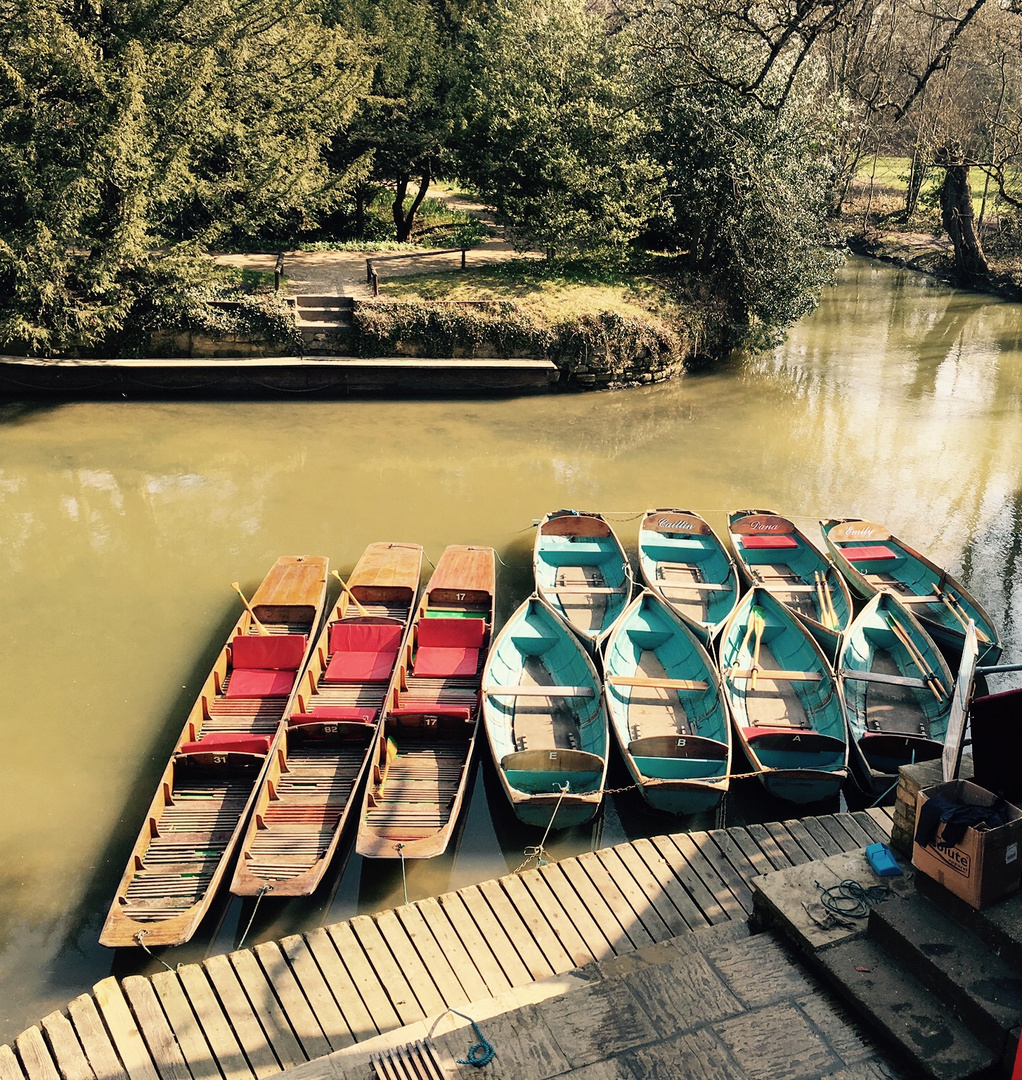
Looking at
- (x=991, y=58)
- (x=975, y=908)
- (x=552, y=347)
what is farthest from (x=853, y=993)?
(x=991, y=58)

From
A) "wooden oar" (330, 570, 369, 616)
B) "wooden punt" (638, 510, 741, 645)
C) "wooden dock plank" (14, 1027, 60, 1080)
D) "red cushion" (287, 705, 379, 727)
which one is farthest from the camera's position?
"wooden punt" (638, 510, 741, 645)

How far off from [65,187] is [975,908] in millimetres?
18351

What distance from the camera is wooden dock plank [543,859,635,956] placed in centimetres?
707

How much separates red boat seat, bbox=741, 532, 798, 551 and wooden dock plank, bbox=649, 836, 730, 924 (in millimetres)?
6222

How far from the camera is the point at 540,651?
11156 mm

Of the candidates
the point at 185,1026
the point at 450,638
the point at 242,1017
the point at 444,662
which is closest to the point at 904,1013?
the point at 242,1017

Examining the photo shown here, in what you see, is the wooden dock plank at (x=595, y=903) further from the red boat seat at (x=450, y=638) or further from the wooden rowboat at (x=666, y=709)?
the red boat seat at (x=450, y=638)

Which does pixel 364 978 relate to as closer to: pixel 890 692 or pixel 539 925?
pixel 539 925

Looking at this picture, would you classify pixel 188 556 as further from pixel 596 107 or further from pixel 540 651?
pixel 596 107

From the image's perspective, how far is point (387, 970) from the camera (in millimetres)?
6746

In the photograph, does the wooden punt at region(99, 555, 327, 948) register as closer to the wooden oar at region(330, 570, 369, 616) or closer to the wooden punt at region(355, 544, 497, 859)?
the wooden oar at region(330, 570, 369, 616)

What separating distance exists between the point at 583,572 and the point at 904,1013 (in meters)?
8.38

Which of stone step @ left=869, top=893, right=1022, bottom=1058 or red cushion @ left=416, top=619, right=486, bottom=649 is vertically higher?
stone step @ left=869, top=893, right=1022, bottom=1058

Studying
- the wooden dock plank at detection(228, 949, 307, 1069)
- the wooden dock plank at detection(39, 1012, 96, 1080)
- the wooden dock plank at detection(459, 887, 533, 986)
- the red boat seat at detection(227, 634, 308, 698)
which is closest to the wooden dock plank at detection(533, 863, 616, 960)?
the wooden dock plank at detection(459, 887, 533, 986)
